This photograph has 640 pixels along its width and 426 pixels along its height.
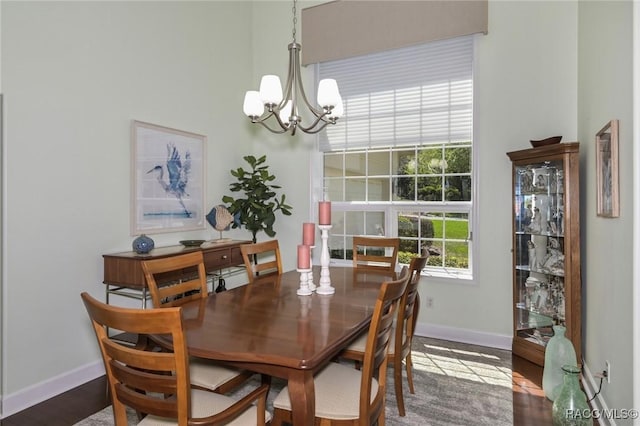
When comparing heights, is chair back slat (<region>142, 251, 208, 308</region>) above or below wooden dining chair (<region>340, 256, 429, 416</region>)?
above

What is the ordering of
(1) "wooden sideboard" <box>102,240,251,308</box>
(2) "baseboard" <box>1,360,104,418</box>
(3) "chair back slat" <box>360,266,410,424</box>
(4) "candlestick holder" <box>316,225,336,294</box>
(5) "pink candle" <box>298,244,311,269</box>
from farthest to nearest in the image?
(1) "wooden sideboard" <box>102,240,251,308</box> < (2) "baseboard" <box>1,360,104,418</box> < (4) "candlestick holder" <box>316,225,336,294</box> < (5) "pink candle" <box>298,244,311,269</box> < (3) "chair back slat" <box>360,266,410,424</box>

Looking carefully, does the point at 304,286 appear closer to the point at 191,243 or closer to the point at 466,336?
the point at 191,243

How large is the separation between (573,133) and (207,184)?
3521 millimetres

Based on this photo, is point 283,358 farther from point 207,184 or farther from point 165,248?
point 207,184

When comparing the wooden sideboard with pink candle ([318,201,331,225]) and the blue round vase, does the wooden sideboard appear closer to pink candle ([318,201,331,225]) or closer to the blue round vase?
the blue round vase

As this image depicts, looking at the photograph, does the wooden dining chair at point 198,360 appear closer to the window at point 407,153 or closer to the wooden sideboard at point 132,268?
the wooden sideboard at point 132,268

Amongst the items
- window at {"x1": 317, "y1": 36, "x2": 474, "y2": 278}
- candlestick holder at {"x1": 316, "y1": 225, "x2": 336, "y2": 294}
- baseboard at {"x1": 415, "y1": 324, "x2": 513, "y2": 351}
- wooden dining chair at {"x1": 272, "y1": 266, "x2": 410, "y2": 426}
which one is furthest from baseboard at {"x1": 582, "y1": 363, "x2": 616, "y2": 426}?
candlestick holder at {"x1": 316, "y1": 225, "x2": 336, "y2": 294}

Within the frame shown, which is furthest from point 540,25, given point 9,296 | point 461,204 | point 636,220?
point 9,296

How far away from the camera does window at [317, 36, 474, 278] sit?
12.7 ft

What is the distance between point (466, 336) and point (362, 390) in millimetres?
2484

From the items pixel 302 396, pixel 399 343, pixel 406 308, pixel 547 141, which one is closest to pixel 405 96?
pixel 547 141

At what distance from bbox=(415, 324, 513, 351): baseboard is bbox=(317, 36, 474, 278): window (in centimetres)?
55

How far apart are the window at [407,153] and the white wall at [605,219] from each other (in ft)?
3.30

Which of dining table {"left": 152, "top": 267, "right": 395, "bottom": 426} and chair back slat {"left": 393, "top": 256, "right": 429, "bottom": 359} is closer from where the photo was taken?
dining table {"left": 152, "top": 267, "right": 395, "bottom": 426}
